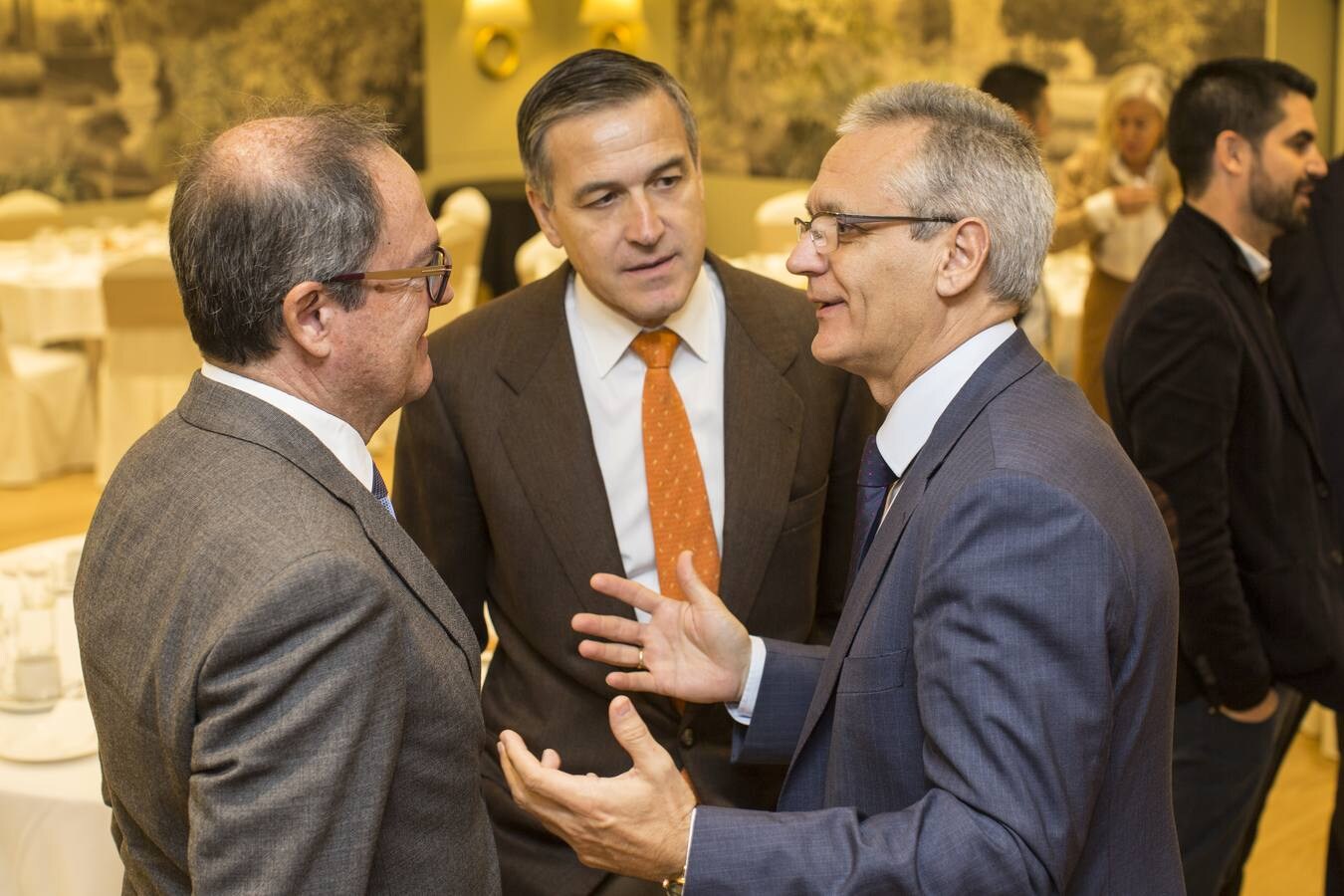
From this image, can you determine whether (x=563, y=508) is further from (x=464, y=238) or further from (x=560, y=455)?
(x=464, y=238)

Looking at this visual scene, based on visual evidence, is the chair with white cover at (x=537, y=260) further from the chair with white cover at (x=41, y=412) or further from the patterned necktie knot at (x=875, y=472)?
the patterned necktie knot at (x=875, y=472)

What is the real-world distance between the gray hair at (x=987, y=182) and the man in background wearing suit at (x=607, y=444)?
0.56m

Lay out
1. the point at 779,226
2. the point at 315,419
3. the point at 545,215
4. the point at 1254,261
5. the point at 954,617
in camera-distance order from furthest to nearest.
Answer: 1. the point at 779,226
2. the point at 1254,261
3. the point at 545,215
4. the point at 315,419
5. the point at 954,617

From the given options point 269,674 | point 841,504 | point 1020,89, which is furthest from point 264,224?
point 1020,89

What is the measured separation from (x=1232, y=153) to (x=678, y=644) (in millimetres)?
1777

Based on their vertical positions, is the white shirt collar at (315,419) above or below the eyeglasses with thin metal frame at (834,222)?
below

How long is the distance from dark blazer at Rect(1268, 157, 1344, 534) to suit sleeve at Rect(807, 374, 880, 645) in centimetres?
136

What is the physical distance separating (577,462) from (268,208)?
80cm

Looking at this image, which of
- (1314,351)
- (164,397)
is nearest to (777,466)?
(1314,351)

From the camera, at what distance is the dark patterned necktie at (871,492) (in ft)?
5.72

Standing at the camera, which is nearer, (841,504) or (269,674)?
(269,674)

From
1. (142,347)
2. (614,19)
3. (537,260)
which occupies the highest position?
(614,19)

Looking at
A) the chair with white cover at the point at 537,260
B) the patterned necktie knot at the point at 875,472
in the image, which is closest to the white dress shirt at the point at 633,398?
the patterned necktie knot at the point at 875,472

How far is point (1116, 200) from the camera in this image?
507 centimetres
